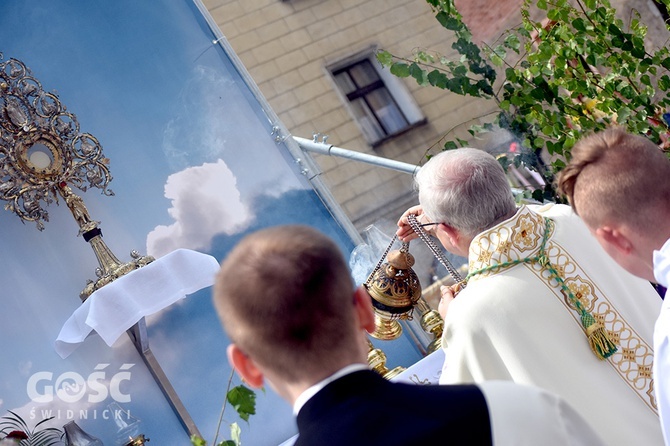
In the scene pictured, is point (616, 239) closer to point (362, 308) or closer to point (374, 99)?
point (362, 308)

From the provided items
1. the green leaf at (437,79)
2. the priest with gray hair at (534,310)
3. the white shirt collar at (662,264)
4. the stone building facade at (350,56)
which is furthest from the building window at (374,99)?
the white shirt collar at (662,264)

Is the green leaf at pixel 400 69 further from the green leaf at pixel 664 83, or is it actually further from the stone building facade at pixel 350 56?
the stone building facade at pixel 350 56

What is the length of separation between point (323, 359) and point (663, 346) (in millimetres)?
857

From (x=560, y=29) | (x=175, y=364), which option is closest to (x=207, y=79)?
(x=175, y=364)

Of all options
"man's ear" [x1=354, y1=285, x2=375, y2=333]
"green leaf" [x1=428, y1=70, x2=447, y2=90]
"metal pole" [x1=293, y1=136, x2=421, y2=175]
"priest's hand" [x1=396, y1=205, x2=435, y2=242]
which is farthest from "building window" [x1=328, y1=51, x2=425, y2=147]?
"man's ear" [x1=354, y1=285, x2=375, y2=333]

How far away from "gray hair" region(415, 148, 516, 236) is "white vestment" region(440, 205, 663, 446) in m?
0.05

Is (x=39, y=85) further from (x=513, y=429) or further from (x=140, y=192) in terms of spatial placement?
(x=513, y=429)

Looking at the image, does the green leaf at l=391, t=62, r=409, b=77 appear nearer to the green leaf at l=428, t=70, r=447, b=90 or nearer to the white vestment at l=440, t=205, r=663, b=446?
the green leaf at l=428, t=70, r=447, b=90

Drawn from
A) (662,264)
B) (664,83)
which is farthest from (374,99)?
(662,264)

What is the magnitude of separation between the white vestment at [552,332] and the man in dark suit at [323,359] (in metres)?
1.08

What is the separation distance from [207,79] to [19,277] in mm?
1490

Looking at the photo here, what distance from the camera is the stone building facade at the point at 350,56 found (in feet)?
29.0

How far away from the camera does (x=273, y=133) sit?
490 cm

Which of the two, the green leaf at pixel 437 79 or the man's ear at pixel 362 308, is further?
the green leaf at pixel 437 79
